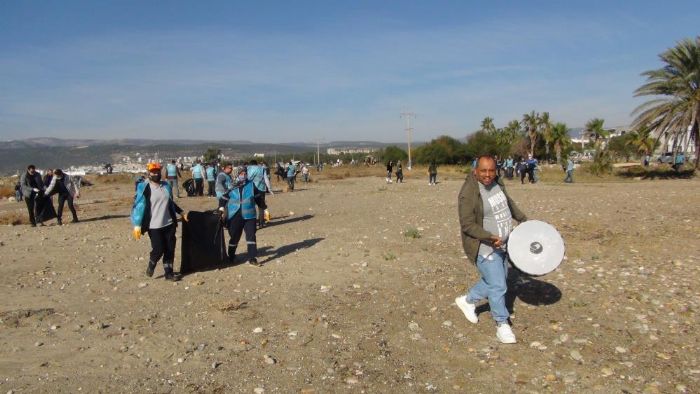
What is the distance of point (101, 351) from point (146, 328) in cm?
72

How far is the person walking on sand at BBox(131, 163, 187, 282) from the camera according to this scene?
8.17 meters

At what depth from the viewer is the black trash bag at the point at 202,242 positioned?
8844mm

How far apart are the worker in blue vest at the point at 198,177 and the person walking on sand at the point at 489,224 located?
20833mm

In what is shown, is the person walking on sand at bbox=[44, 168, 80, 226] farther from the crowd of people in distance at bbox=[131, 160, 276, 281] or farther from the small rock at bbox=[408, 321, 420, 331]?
the small rock at bbox=[408, 321, 420, 331]

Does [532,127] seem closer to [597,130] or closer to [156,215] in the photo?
[597,130]

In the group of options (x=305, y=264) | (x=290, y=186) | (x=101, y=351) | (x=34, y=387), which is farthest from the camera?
(x=290, y=186)

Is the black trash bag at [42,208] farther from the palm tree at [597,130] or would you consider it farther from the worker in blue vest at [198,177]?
the palm tree at [597,130]

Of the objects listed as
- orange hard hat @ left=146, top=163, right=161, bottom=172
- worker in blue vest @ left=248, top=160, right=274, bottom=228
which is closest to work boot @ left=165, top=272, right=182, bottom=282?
orange hard hat @ left=146, top=163, right=161, bottom=172

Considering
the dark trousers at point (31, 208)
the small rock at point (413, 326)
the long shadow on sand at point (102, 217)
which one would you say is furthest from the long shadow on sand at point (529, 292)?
the long shadow on sand at point (102, 217)

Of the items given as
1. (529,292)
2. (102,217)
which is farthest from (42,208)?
(529,292)

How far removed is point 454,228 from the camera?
1287 cm

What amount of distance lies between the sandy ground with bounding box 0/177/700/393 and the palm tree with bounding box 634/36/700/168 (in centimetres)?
2484

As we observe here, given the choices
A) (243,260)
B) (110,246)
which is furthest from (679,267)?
(110,246)

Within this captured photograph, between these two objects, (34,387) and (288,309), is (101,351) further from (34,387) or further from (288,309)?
(288,309)
